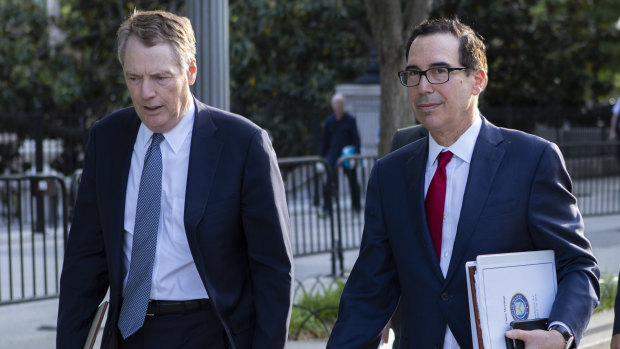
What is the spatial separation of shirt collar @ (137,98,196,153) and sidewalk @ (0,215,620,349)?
3596 millimetres

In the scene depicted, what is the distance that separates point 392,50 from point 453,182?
5401mm

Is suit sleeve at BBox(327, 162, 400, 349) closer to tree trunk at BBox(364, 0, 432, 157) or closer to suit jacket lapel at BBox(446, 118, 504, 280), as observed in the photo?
suit jacket lapel at BBox(446, 118, 504, 280)

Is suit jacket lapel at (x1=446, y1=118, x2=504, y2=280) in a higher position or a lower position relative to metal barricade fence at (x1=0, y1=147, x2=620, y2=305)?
higher

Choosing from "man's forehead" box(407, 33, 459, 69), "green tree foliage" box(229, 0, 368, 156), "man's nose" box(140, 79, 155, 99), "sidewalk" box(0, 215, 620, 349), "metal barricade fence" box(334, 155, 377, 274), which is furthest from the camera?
"green tree foliage" box(229, 0, 368, 156)

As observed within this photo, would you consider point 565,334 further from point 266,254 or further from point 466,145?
point 266,254

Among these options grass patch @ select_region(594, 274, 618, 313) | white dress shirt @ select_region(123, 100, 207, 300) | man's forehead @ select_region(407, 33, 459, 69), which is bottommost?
grass patch @ select_region(594, 274, 618, 313)

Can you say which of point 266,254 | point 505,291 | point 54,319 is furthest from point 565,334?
point 54,319

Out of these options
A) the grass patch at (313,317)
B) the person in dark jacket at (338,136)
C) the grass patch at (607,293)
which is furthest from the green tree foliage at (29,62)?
the grass patch at (607,293)

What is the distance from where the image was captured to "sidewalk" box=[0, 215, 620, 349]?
7.17 metres

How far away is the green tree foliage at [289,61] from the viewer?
66.1 feet

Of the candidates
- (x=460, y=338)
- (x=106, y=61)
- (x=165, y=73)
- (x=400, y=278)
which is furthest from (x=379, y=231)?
(x=106, y=61)

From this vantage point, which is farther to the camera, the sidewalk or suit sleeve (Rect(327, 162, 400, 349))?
the sidewalk

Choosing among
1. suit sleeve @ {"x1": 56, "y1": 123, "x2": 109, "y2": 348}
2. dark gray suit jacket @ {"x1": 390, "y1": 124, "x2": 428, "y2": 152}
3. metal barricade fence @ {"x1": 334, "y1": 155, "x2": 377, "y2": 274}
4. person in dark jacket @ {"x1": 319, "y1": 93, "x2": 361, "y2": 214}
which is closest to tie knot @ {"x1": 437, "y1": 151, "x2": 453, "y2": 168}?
suit sleeve @ {"x1": 56, "y1": 123, "x2": 109, "y2": 348}

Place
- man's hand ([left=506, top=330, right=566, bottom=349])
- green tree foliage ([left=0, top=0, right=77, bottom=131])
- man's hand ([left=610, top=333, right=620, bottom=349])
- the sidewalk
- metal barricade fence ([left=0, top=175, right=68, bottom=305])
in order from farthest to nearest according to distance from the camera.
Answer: green tree foliage ([left=0, top=0, right=77, bottom=131]), metal barricade fence ([left=0, top=175, right=68, bottom=305]), the sidewalk, man's hand ([left=610, top=333, right=620, bottom=349]), man's hand ([left=506, top=330, right=566, bottom=349])
